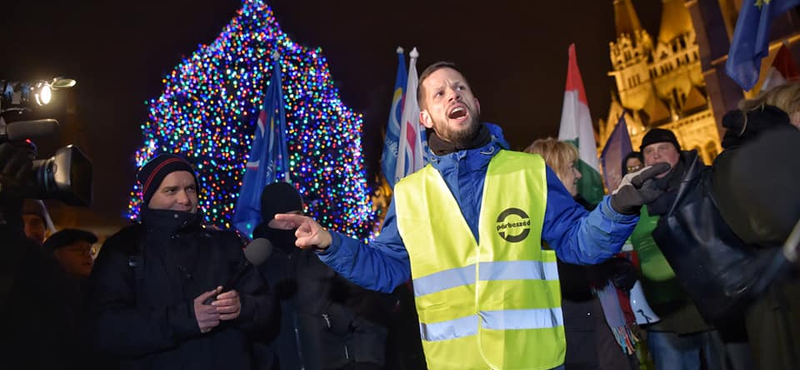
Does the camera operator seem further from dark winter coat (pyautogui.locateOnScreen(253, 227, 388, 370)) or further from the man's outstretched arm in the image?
dark winter coat (pyautogui.locateOnScreen(253, 227, 388, 370))

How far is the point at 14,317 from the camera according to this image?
2.90 meters

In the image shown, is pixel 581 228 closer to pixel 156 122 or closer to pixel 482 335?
pixel 482 335

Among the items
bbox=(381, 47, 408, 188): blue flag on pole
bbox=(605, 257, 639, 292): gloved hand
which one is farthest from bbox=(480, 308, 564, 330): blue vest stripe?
bbox=(381, 47, 408, 188): blue flag on pole

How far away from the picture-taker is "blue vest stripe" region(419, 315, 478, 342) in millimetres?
2406

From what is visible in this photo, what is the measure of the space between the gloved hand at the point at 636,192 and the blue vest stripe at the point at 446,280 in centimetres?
69

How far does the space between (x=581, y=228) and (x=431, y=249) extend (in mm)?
675

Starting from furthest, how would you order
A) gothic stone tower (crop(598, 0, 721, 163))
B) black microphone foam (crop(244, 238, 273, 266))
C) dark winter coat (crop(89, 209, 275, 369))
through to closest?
gothic stone tower (crop(598, 0, 721, 163)) < black microphone foam (crop(244, 238, 273, 266)) < dark winter coat (crop(89, 209, 275, 369))

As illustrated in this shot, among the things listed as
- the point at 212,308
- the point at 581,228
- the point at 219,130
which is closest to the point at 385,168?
the point at 212,308

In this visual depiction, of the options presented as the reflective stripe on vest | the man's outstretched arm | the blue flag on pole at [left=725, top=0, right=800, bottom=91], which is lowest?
the reflective stripe on vest

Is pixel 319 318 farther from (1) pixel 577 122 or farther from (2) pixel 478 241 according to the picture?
(1) pixel 577 122

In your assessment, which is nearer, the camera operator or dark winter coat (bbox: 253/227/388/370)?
the camera operator

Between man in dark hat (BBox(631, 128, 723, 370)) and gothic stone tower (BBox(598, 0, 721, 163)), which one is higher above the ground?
gothic stone tower (BBox(598, 0, 721, 163))

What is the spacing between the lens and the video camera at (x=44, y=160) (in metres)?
3.03

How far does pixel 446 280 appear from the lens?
2518 mm
